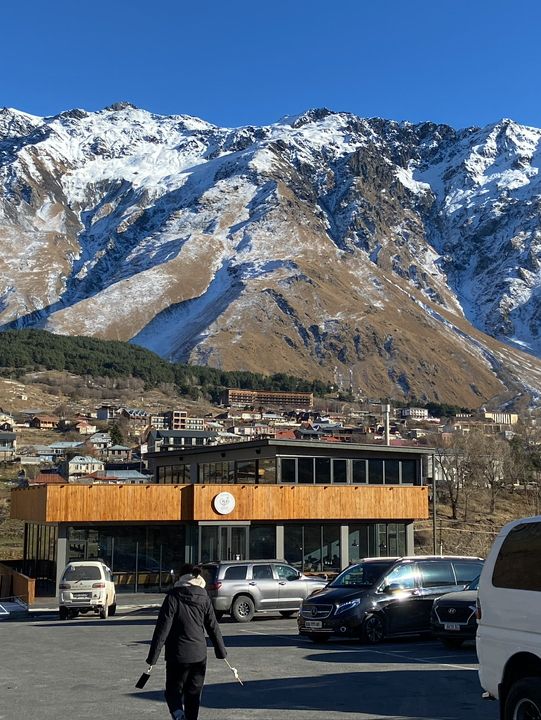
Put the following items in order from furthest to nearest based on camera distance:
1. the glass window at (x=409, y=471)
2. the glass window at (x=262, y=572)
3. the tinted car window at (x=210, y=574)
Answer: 1. the glass window at (x=409, y=471)
2. the glass window at (x=262, y=572)
3. the tinted car window at (x=210, y=574)

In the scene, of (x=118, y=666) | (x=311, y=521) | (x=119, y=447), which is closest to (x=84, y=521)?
(x=311, y=521)

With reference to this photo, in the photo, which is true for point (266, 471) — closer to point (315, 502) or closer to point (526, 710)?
point (315, 502)

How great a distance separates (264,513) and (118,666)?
23490 mm

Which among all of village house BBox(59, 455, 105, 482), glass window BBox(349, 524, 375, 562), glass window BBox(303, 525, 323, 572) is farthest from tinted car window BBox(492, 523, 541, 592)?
village house BBox(59, 455, 105, 482)

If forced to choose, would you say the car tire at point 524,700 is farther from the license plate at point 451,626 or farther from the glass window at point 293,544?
the glass window at point 293,544

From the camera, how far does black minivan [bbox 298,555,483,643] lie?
20.7 meters

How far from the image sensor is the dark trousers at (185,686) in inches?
394

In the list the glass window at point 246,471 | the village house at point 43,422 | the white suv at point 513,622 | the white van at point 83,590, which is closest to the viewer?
the white suv at point 513,622

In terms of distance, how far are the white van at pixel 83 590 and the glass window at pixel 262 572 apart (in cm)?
488

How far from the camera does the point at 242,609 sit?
27266 mm

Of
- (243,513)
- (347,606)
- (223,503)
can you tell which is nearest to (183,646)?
(347,606)

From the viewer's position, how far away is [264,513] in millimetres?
40125

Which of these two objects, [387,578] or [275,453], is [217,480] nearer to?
[275,453]

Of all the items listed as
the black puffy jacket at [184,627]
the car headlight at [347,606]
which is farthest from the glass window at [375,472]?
the black puffy jacket at [184,627]
